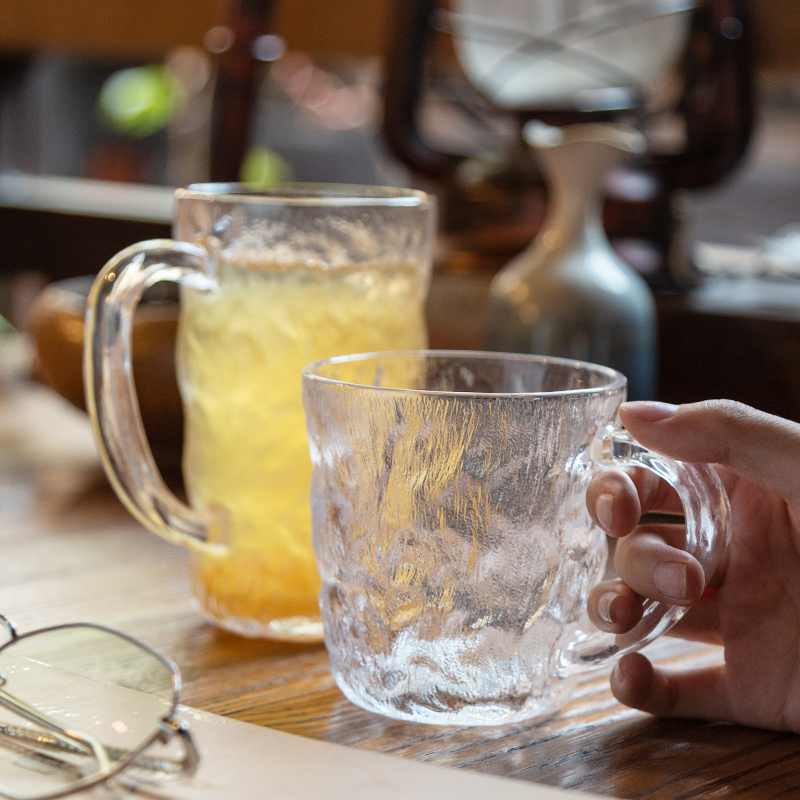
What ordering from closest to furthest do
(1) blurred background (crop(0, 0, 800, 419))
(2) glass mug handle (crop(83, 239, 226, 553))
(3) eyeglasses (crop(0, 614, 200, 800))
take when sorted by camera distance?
(3) eyeglasses (crop(0, 614, 200, 800))
(2) glass mug handle (crop(83, 239, 226, 553))
(1) blurred background (crop(0, 0, 800, 419))

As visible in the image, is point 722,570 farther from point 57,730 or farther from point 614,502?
point 57,730

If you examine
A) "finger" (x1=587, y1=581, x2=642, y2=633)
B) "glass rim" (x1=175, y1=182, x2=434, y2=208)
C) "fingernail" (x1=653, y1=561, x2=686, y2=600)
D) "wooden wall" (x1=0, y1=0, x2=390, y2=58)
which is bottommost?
"finger" (x1=587, y1=581, x2=642, y2=633)

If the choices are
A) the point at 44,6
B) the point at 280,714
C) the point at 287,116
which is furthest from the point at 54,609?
the point at 287,116

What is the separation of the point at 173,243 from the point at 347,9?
909 mm

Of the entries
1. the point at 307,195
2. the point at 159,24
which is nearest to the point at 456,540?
the point at 307,195

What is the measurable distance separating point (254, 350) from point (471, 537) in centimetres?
15

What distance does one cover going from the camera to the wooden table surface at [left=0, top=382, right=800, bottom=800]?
0.34 metres

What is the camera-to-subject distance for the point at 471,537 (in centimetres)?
34

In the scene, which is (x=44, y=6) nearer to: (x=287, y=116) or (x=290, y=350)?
(x=290, y=350)

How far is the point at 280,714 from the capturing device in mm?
377

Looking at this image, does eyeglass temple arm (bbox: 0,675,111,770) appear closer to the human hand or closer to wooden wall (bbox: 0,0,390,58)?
the human hand

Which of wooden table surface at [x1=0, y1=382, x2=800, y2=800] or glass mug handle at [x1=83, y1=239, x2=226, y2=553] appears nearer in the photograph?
wooden table surface at [x1=0, y1=382, x2=800, y2=800]

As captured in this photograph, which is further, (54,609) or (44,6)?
(44,6)

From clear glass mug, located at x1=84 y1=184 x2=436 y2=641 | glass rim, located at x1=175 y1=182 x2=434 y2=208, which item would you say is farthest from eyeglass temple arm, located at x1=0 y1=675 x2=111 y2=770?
glass rim, located at x1=175 y1=182 x2=434 y2=208
